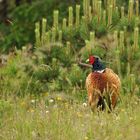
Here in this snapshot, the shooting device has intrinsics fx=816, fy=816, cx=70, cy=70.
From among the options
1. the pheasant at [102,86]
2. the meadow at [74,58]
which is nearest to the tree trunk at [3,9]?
the meadow at [74,58]

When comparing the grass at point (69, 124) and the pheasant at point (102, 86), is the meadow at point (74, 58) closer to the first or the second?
the pheasant at point (102, 86)

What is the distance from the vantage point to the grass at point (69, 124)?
7.09 meters

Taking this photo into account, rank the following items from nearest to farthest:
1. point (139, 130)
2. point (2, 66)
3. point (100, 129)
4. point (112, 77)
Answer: point (139, 130)
point (100, 129)
point (112, 77)
point (2, 66)

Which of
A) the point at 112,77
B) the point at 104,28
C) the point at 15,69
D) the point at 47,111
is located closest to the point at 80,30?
the point at 104,28

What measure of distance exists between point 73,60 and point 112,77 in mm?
2542

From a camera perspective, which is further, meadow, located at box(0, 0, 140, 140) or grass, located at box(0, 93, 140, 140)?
meadow, located at box(0, 0, 140, 140)

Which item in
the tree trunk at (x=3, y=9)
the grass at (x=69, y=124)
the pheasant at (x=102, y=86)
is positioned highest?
the grass at (x=69, y=124)

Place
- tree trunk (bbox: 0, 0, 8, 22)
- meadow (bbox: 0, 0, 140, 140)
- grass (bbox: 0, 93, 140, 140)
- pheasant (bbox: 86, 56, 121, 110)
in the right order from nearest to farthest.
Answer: grass (bbox: 0, 93, 140, 140) → pheasant (bbox: 86, 56, 121, 110) → meadow (bbox: 0, 0, 140, 140) → tree trunk (bbox: 0, 0, 8, 22)

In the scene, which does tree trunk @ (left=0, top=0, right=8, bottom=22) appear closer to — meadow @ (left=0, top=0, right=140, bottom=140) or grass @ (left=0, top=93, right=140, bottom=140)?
meadow @ (left=0, top=0, right=140, bottom=140)

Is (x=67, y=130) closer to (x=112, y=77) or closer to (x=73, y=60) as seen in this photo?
(x=112, y=77)

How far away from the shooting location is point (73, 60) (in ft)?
39.6

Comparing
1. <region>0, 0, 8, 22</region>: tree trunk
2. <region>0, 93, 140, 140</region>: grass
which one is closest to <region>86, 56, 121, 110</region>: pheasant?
<region>0, 93, 140, 140</region>: grass

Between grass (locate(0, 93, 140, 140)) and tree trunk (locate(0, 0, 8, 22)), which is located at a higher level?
grass (locate(0, 93, 140, 140))

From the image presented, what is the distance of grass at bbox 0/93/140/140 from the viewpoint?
23.3ft
